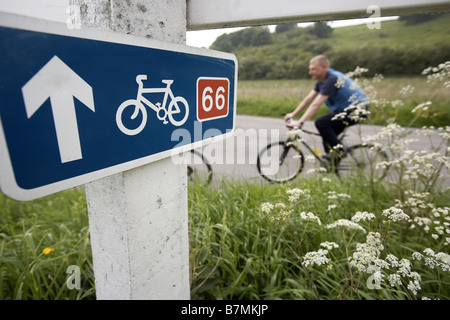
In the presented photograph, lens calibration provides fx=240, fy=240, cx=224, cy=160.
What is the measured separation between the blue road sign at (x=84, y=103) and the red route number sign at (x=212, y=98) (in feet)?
0.08

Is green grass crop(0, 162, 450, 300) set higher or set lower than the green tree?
lower

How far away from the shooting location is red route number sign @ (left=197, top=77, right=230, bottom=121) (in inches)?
31.4

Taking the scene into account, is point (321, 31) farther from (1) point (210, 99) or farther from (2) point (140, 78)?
(2) point (140, 78)

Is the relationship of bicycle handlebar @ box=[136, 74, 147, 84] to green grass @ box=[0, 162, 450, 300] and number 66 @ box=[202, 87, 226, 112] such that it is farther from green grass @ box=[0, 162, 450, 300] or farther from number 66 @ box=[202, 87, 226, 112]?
green grass @ box=[0, 162, 450, 300]

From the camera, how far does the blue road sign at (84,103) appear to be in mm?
394

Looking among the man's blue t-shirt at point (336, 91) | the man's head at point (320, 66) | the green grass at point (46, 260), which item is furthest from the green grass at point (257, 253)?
the man's head at point (320, 66)

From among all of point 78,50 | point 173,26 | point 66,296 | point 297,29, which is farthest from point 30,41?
point 297,29

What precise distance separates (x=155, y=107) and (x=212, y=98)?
0.26 metres

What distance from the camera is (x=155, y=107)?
0.65m

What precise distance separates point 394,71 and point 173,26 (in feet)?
58.2
